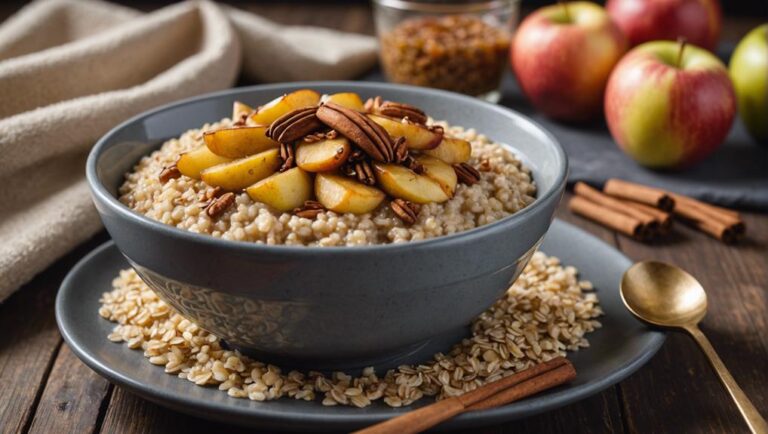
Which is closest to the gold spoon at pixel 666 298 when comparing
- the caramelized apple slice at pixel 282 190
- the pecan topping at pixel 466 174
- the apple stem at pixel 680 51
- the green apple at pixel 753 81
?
the pecan topping at pixel 466 174

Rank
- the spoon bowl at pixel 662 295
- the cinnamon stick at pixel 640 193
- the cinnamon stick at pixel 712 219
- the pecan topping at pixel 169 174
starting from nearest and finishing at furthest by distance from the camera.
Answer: the pecan topping at pixel 169 174
the spoon bowl at pixel 662 295
the cinnamon stick at pixel 712 219
the cinnamon stick at pixel 640 193

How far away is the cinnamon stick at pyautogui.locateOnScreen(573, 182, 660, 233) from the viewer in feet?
6.00

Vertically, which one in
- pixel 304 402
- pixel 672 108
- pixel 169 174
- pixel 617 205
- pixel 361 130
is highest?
pixel 361 130

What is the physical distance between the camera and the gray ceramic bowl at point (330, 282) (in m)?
1.07

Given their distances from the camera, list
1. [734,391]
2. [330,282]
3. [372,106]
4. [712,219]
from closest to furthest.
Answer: [330,282]
[734,391]
[372,106]
[712,219]

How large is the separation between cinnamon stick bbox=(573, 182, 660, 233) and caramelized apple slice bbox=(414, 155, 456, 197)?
71cm

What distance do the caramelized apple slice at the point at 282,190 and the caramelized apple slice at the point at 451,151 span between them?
0.69 feet

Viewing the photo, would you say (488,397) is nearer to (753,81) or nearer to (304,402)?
(304,402)

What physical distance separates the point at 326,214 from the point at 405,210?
0.10 m

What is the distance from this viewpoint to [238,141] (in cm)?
125

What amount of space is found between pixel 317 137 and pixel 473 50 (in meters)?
1.24

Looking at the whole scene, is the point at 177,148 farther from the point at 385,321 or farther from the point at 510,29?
the point at 510,29

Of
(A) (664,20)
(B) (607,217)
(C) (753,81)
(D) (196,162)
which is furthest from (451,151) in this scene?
(A) (664,20)

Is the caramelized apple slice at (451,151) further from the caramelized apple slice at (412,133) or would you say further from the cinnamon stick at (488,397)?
the cinnamon stick at (488,397)
